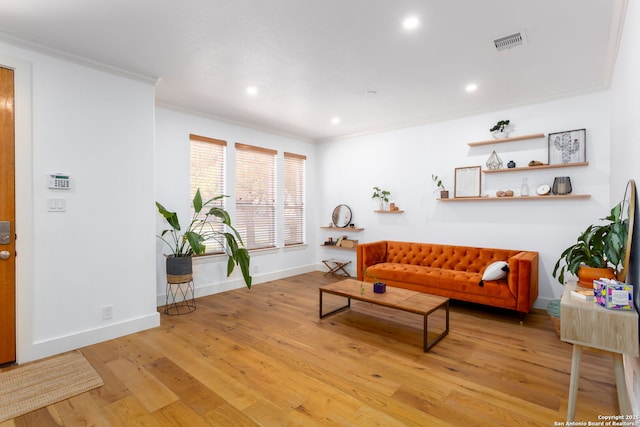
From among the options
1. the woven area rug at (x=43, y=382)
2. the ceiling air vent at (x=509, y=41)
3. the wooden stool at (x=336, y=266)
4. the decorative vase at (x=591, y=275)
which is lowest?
the woven area rug at (x=43, y=382)

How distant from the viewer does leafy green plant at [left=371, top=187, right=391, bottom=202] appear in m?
5.49

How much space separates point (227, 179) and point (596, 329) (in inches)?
179

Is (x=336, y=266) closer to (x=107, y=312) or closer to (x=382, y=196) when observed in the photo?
(x=382, y=196)

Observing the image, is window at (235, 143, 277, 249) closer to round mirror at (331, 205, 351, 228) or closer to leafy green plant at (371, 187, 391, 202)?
round mirror at (331, 205, 351, 228)

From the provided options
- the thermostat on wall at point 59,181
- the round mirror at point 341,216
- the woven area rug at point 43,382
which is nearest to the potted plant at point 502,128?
the round mirror at point 341,216

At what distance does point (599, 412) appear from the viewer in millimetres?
2002

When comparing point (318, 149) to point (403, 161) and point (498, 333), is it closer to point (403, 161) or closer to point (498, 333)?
point (403, 161)

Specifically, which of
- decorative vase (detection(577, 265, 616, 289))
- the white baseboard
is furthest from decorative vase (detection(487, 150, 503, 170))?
the white baseboard

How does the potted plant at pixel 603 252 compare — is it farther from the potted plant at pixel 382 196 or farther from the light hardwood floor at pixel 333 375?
the potted plant at pixel 382 196

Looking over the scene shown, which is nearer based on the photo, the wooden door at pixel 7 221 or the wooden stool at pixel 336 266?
the wooden door at pixel 7 221

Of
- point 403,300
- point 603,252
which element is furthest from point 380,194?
point 603,252

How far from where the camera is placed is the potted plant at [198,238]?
382cm

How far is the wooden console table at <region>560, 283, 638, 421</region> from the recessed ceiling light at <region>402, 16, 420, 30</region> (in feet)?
7.05

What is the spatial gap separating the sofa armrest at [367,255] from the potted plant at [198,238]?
5.47ft
